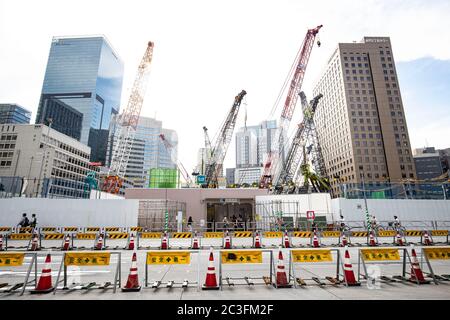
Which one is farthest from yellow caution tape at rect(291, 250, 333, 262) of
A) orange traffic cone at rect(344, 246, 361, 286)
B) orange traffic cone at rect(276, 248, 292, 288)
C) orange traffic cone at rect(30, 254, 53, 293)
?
orange traffic cone at rect(30, 254, 53, 293)

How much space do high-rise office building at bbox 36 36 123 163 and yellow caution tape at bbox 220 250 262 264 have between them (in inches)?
6926

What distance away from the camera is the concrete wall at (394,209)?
86.9 ft

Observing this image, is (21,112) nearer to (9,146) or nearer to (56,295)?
(9,146)

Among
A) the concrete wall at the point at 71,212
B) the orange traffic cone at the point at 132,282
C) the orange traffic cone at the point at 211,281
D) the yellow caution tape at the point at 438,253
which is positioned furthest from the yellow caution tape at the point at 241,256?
the concrete wall at the point at 71,212

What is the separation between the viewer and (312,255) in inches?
285

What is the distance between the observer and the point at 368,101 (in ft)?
323

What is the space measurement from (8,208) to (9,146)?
258ft

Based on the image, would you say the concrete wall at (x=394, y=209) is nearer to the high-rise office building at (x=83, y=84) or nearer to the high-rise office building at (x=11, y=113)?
the high-rise office building at (x=83, y=84)

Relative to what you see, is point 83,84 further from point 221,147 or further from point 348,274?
point 348,274

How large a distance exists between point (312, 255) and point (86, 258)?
663cm

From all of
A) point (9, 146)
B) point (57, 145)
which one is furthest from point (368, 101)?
point (9, 146)

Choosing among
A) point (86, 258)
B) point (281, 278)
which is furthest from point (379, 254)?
point (86, 258)

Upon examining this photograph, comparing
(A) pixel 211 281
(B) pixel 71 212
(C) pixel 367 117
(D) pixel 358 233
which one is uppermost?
(C) pixel 367 117

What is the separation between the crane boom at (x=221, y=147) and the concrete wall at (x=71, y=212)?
27.7 metres
